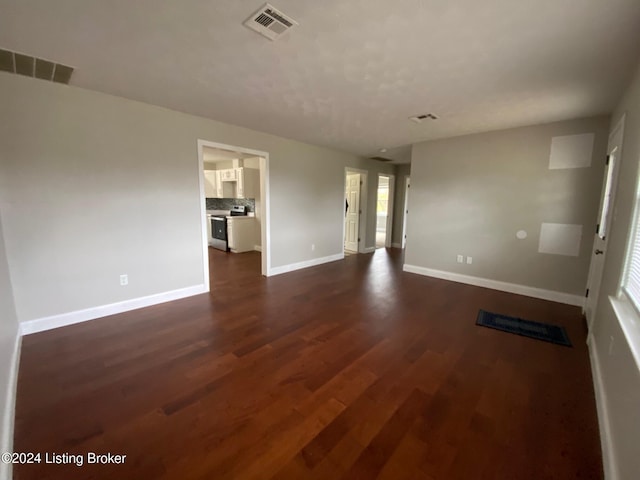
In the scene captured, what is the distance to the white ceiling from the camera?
1.56 metres

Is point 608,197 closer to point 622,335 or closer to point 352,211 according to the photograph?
point 622,335

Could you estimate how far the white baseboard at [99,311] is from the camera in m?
2.65

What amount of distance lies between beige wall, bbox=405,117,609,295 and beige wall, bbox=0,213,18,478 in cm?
509

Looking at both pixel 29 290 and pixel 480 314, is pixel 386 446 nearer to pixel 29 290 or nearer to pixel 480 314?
pixel 480 314

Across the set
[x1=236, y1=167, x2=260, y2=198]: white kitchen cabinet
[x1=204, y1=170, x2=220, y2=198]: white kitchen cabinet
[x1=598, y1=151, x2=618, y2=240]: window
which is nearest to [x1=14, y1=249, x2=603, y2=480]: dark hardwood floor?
[x1=598, y1=151, x2=618, y2=240]: window

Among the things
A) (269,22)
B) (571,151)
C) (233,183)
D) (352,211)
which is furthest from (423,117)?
(233,183)

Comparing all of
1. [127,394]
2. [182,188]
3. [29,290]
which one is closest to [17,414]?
[127,394]

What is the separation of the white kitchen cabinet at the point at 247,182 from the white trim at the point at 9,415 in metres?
5.05

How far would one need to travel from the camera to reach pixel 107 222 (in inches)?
117

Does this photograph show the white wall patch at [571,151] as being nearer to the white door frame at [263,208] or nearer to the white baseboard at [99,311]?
the white door frame at [263,208]

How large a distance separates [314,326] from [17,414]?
2224 millimetres

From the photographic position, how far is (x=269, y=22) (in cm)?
167

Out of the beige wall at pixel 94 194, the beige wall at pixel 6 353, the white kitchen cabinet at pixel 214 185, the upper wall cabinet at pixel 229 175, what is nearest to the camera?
the beige wall at pixel 6 353

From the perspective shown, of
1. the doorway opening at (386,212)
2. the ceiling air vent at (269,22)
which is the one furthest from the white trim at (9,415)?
the doorway opening at (386,212)
